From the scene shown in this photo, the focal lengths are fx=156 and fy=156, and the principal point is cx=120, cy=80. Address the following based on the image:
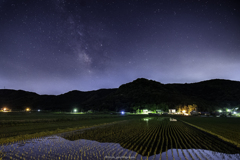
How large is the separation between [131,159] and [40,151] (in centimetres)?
608

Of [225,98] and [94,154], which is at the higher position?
[225,98]

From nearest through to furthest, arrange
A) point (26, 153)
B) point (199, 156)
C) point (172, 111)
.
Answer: point (199, 156) → point (26, 153) → point (172, 111)

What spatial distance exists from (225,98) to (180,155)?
208m

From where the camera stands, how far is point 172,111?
121250 millimetres

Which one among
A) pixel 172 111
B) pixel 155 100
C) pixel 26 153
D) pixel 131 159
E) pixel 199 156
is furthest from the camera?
pixel 155 100

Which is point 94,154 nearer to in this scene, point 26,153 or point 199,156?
point 26,153

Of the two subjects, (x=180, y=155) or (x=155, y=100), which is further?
(x=155, y=100)

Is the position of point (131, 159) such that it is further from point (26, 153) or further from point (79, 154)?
point (26, 153)

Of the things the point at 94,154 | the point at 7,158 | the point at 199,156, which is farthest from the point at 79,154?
the point at 199,156

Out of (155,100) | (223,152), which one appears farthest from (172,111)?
(223,152)

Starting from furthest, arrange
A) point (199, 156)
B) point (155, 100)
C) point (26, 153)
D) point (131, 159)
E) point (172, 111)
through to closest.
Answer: point (155, 100)
point (172, 111)
point (26, 153)
point (199, 156)
point (131, 159)

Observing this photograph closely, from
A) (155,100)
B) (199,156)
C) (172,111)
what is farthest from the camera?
(155,100)

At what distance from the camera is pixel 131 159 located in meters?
8.30

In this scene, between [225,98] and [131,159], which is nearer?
[131,159]
